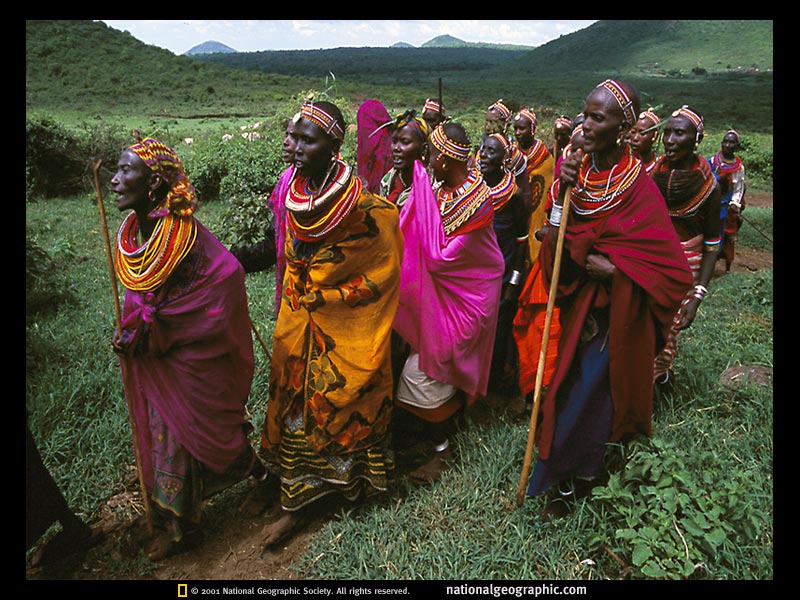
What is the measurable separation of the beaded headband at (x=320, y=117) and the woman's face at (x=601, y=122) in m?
1.31

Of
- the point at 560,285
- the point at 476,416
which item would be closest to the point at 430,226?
the point at 560,285

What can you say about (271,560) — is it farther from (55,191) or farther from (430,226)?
(55,191)

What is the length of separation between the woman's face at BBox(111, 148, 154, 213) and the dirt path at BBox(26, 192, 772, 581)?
78.2 inches

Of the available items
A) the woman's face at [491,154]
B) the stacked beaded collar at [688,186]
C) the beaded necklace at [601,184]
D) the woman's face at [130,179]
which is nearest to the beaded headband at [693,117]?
the stacked beaded collar at [688,186]

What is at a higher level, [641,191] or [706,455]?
[641,191]

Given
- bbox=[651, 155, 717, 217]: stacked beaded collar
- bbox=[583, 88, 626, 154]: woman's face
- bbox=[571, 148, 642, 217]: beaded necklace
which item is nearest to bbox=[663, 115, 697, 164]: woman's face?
bbox=[651, 155, 717, 217]: stacked beaded collar

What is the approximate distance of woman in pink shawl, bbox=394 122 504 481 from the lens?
3.75 meters

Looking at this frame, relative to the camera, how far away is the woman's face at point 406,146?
13.2 feet

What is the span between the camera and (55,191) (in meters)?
12.8

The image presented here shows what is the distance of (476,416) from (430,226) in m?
1.77

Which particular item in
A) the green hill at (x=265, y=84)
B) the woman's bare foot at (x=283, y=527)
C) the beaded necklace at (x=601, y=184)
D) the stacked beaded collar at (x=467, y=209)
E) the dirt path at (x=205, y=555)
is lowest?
the dirt path at (x=205, y=555)

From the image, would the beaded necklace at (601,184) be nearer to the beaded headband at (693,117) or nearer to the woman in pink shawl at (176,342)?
the beaded headband at (693,117)

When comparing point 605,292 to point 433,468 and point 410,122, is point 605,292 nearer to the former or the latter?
point 433,468

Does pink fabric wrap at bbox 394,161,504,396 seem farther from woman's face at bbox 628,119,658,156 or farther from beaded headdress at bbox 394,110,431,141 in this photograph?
woman's face at bbox 628,119,658,156
